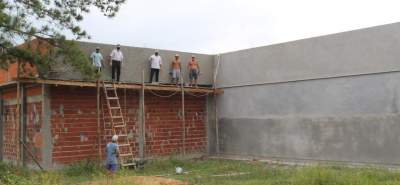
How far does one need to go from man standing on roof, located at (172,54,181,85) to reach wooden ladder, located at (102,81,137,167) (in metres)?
2.45

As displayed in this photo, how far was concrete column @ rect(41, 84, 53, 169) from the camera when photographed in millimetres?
14680

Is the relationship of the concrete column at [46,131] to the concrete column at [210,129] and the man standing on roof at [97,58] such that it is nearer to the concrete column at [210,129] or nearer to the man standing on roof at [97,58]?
the man standing on roof at [97,58]

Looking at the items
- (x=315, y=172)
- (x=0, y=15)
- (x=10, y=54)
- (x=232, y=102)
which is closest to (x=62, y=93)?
(x=10, y=54)

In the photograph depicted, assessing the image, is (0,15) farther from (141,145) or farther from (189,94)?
(189,94)

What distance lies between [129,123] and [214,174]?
162 inches

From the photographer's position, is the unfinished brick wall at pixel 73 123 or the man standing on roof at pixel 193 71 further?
the man standing on roof at pixel 193 71

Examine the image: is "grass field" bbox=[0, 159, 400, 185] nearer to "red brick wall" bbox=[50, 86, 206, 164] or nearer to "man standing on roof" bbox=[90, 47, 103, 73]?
"red brick wall" bbox=[50, 86, 206, 164]

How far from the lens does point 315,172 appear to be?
32.4 ft

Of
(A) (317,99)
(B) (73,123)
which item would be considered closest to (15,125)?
(B) (73,123)

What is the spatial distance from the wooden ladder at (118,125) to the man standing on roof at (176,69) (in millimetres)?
2449

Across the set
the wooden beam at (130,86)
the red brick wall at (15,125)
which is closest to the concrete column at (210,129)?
the wooden beam at (130,86)

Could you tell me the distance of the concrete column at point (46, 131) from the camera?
14680mm

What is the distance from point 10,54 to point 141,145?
5895 mm

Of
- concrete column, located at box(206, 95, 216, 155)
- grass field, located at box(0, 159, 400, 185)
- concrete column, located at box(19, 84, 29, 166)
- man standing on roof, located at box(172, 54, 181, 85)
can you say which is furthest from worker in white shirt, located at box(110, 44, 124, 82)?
concrete column, located at box(206, 95, 216, 155)
